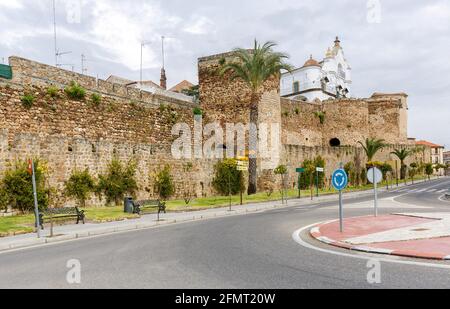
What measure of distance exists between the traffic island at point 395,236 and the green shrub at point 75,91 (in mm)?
16167

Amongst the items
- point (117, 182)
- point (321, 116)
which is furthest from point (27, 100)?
point (321, 116)

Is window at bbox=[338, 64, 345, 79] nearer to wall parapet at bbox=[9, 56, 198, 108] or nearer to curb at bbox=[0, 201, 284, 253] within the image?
wall parapet at bbox=[9, 56, 198, 108]

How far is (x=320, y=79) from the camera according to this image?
7756 cm

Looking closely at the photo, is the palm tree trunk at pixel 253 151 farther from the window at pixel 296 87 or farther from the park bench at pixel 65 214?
the window at pixel 296 87

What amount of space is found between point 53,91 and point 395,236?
18.5m

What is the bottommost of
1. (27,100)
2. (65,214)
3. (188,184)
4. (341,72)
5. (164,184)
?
(65,214)

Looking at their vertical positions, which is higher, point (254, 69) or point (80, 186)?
point (254, 69)

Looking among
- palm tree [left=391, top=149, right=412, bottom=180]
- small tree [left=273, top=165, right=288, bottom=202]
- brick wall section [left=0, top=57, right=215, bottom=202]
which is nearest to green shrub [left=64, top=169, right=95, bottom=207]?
brick wall section [left=0, top=57, right=215, bottom=202]

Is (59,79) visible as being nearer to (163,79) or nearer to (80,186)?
(80,186)

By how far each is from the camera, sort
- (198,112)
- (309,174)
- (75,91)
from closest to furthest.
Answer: (75,91) → (198,112) → (309,174)

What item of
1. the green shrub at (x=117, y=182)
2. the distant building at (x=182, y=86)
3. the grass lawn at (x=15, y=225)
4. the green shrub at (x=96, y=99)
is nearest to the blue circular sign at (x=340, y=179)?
the grass lawn at (x=15, y=225)

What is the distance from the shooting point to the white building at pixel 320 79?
3027 inches

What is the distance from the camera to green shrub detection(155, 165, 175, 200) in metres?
28.8
